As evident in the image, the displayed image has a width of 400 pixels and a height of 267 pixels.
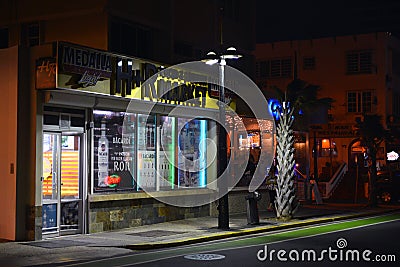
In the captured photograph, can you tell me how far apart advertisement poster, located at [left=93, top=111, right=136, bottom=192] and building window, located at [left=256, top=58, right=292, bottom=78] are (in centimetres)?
2933

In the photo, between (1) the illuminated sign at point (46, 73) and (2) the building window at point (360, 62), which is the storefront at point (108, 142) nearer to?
(1) the illuminated sign at point (46, 73)

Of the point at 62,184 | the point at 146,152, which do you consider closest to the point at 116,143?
the point at 146,152

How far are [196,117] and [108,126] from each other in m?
4.32

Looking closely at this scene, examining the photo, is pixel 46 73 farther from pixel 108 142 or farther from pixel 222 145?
pixel 222 145

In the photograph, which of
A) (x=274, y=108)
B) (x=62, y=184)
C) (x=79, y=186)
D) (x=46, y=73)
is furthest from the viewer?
(x=274, y=108)

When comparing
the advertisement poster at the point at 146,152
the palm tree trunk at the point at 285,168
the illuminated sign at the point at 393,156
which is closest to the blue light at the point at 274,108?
the palm tree trunk at the point at 285,168

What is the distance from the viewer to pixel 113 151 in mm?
19219

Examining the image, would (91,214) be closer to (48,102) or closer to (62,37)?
(48,102)

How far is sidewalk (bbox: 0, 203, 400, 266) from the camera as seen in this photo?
547 inches

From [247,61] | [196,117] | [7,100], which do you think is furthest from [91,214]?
[247,61]

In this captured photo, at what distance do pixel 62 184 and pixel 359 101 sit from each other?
31.4 m

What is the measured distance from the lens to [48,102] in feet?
54.4


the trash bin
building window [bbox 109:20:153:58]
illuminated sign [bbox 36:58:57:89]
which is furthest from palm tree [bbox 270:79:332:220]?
illuminated sign [bbox 36:58:57:89]

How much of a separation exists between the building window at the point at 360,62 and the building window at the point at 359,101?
1.54 metres
